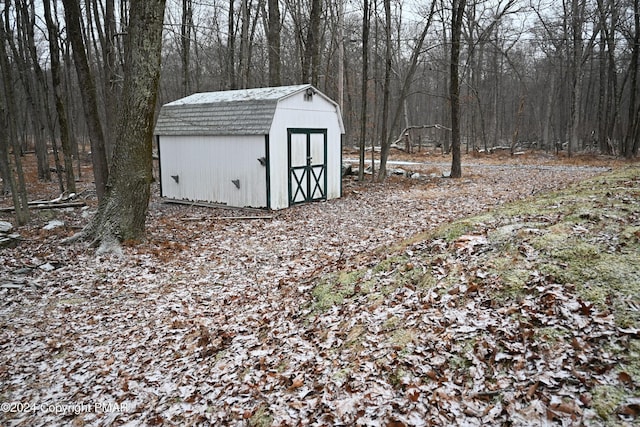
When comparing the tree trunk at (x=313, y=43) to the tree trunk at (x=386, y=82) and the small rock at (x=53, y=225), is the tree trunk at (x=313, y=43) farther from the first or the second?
the small rock at (x=53, y=225)

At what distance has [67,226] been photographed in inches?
430

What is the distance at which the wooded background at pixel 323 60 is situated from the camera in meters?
13.7

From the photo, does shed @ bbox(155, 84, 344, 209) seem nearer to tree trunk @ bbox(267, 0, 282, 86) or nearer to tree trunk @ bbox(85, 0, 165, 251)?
tree trunk @ bbox(267, 0, 282, 86)

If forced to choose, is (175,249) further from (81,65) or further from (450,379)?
(450,379)

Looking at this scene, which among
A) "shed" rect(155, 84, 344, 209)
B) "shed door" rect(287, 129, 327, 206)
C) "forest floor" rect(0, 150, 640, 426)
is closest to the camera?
"forest floor" rect(0, 150, 640, 426)

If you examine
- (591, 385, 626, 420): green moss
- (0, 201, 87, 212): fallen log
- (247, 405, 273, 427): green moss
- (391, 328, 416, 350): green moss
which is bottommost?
(247, 405, 273, 427): green moss

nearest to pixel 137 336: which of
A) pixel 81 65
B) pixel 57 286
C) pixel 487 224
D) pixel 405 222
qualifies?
pixel 57 286

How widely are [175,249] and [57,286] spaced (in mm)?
2408

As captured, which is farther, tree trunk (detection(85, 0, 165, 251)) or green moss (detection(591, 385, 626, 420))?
tree trunk (detection(85, 0, 165, 251))

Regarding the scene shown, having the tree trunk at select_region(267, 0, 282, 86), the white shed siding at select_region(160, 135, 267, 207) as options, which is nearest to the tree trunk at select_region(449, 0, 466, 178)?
the tree trunk at select_region(267, 0, 282, 86)

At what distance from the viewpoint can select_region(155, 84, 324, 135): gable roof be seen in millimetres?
12703

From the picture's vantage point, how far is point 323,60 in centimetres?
2800

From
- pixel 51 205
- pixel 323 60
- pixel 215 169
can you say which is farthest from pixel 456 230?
pixel 323 60

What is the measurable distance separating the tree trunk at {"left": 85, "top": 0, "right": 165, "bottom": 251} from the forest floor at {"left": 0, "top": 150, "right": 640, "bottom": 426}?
0.76 m
